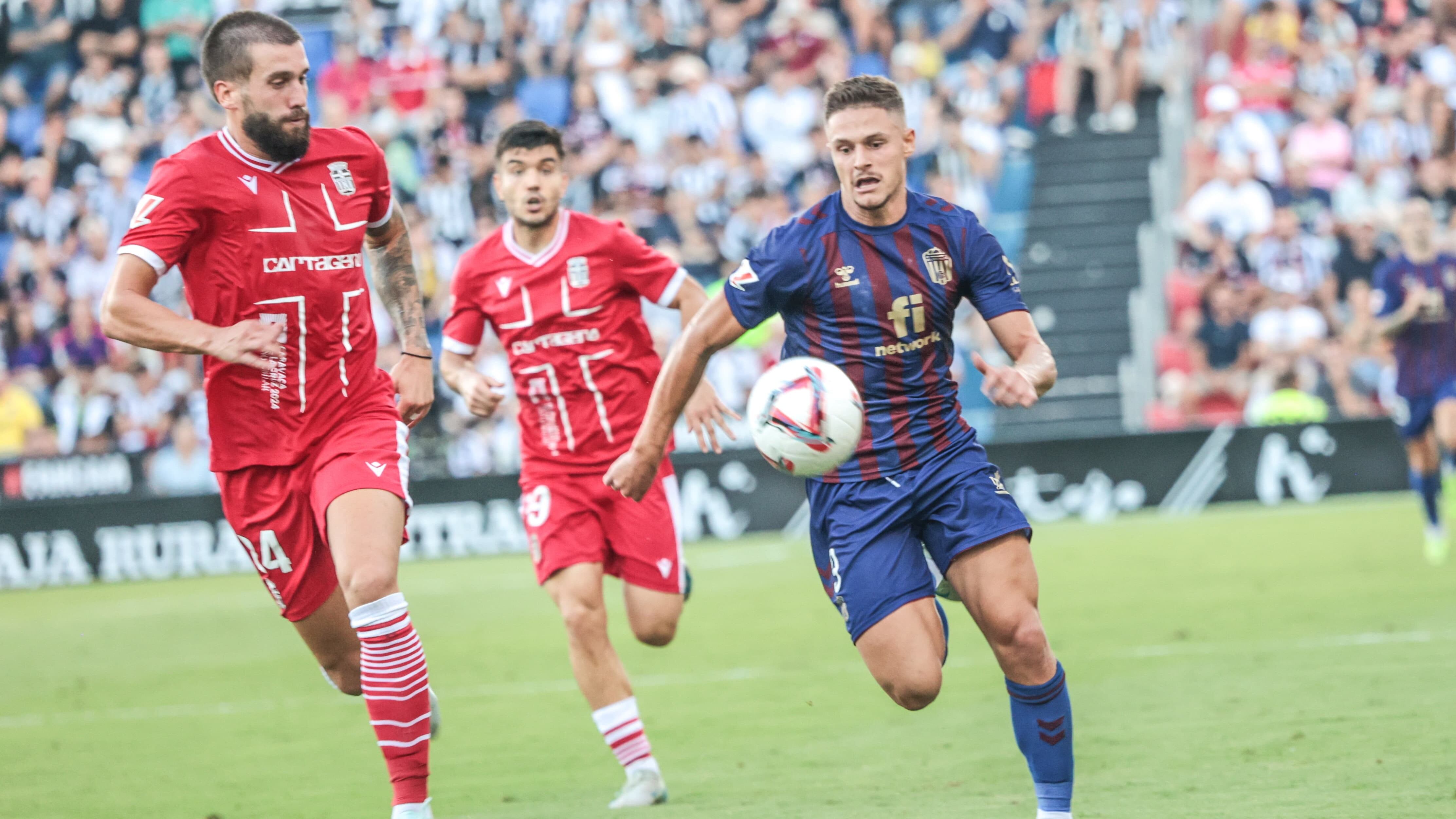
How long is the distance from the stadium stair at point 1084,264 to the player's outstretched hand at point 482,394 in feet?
41.4

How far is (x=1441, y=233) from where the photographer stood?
18078 millimetres

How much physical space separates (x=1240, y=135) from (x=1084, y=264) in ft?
8.07

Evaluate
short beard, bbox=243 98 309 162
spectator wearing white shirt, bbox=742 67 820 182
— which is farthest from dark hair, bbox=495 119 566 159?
spectator wearing white shirt, bbox=742 67 820 182

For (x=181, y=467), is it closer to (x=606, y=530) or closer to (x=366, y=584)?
(x=606, y=530)

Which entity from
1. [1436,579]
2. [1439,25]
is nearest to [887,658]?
[1436,579]

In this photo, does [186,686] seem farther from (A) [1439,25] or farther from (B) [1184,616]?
(A) [1439,25]

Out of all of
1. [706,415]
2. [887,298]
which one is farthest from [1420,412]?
[887,298]

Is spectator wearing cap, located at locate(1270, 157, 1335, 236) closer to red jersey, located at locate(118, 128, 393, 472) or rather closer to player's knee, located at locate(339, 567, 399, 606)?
red jersey, located at locate(118, 128, 393, 472)

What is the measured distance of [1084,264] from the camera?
21.0 m

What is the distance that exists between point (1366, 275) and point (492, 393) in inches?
567

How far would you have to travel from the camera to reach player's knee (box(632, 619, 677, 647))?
7320 mm

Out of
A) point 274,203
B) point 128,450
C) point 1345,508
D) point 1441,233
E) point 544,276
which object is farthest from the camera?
point 128,450

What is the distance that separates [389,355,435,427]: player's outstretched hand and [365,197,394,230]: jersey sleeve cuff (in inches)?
20.7

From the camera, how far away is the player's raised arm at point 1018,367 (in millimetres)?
5000
